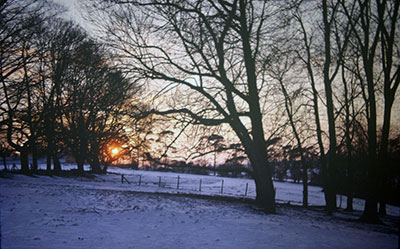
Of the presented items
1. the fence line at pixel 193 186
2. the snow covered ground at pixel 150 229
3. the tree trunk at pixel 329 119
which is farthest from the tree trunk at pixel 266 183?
the fence line at pixel 193 186

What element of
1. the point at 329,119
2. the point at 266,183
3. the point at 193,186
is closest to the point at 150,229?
the point at 266,183

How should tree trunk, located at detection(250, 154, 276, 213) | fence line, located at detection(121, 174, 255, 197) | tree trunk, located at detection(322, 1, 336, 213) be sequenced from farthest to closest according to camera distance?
fence line, located at detection(121, 174, 255, 197) < tree trunk, located at detection(322, 1, 336, 213) < tree trunk, located at detection(250, 154, 276, 213)

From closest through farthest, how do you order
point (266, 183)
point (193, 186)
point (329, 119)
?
point (266, 183) → point (329, 119) → point (193, 186)

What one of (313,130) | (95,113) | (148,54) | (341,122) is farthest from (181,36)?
(341,122)

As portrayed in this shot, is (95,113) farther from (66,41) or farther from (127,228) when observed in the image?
(66,41)

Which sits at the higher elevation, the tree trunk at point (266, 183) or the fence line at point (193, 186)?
the tree trunk at point (266, 183)

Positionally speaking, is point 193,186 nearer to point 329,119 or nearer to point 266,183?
point 266,183

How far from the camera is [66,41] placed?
15.6 meters

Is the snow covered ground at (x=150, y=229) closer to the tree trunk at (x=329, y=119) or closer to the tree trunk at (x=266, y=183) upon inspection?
the tree trunk at (x=266, y=183)

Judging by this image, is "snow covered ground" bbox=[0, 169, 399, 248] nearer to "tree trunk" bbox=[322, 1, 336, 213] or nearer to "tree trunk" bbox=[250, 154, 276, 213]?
"tree trunk" bbox=[250, 154, 276, 213]

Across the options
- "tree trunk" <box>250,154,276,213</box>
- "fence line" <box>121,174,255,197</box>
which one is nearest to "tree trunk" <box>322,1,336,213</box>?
"tree trunk" <box>250,154,276,213</box>

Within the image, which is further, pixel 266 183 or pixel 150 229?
pixel 266 183

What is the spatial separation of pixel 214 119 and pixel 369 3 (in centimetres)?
867

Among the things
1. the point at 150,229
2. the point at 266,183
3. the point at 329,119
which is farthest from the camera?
the point at 329,119
